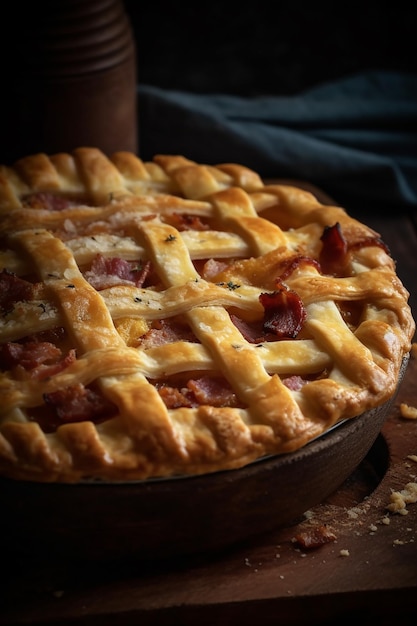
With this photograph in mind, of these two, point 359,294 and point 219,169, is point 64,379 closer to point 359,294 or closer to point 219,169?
point 359,294

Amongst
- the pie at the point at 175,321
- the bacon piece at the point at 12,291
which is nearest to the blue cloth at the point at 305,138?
the pie at the point at 175,321

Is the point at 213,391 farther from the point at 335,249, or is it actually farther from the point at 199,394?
the point at 335,249

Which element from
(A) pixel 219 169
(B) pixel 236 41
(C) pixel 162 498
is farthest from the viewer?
(B) pixel 236 41

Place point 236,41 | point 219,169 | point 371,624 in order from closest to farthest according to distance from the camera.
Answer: point 371,624 < point 219,169 < point 236,41

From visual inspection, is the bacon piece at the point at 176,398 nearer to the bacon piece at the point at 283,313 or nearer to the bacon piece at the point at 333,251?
the bacon piece at the point at 283,313

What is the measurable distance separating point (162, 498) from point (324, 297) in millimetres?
723

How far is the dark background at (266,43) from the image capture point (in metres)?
4.46

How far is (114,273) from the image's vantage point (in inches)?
98.9

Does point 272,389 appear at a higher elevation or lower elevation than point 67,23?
lower

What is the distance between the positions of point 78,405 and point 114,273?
52 centimetres

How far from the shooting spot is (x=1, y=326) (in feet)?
7.47

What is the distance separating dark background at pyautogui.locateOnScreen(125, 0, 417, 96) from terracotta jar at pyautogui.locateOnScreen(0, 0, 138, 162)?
2.77 feet

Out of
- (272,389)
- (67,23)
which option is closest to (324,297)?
(272,389)

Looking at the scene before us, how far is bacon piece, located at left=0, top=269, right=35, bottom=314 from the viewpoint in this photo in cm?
238
